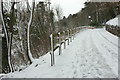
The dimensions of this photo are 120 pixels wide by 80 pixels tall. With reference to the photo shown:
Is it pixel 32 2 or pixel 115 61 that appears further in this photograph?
pixel 32 2

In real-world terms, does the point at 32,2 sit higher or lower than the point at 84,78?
higher

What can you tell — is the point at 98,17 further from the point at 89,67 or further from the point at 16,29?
the point at 89,67

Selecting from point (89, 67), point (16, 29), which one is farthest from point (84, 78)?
point (16, 29)

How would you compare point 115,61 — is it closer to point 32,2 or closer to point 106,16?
point 32,2

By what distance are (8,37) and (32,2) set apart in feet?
12.2

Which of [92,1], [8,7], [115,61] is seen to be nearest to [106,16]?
[92,1]

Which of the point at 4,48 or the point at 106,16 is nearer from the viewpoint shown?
the point at 4,48

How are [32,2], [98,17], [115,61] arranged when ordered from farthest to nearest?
1. [98,17]
2. [32,2]
3. [115,61]

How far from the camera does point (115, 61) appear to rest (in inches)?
377

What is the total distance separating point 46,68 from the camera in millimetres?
8875

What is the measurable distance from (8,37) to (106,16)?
53.4 metres

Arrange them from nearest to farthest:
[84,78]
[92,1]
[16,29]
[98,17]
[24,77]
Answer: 1. [84,78]
2. [24,77]
3. [16,29]
4. [92,1]
5. [98,17]

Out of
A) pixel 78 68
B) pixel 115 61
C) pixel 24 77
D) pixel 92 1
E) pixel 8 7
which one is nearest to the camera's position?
pixel 24 77

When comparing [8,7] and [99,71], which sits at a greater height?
[8,7]
